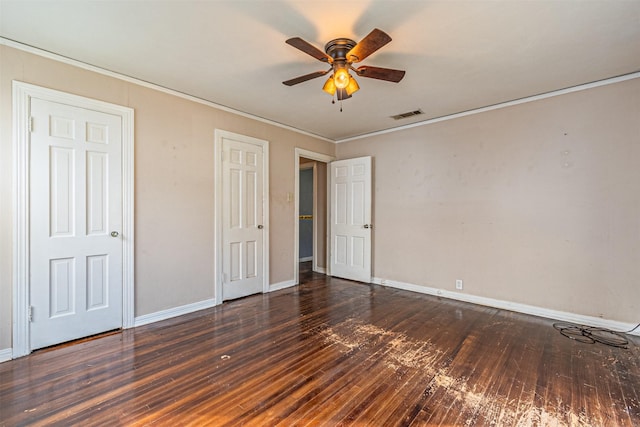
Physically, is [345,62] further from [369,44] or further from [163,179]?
[163,179]

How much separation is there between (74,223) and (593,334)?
5.11 metres

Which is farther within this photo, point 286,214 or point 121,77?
point 286,214

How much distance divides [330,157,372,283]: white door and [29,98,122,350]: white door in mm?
3283

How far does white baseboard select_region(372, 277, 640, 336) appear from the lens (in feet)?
9.63

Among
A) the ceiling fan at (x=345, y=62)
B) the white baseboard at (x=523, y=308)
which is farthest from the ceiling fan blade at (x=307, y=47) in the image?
the white baseboard at (x=523, y=308)

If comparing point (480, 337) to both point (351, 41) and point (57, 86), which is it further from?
point (57, 86)

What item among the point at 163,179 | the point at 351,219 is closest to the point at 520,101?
the point at 351,219

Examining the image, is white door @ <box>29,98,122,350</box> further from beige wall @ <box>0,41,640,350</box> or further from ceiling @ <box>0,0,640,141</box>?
ceiling @ <box>0,0,640,141</box>

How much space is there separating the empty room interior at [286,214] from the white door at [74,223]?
0.06ft

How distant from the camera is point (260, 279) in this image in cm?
416

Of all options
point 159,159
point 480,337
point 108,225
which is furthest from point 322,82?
point 480,337

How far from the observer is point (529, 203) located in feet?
11.2

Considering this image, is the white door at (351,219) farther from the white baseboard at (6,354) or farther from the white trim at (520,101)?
the white baseboard at (6,354)

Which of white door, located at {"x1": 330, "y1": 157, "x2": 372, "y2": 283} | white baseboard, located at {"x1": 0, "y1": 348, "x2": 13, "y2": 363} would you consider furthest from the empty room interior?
white door, located at {"x1": 330, "y1": 157, "x2": 372, "y2": 283}
